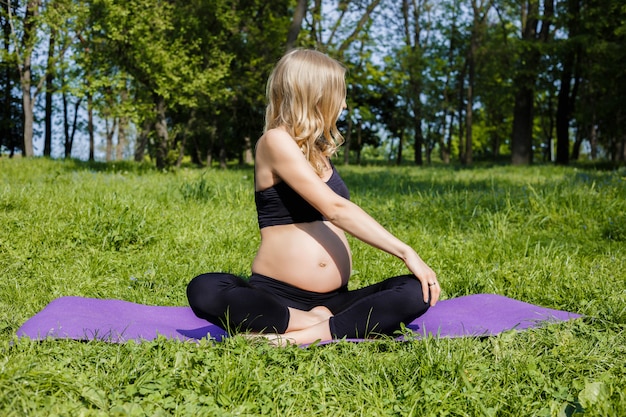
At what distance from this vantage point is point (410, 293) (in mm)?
2830

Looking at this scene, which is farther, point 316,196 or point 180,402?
point 316,196

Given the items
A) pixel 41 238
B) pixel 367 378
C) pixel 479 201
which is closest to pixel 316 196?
pixel 367 378

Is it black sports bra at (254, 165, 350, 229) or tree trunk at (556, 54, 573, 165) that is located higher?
tree trunk at (556, 54, 573, 165)

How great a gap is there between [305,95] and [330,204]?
0.61 m

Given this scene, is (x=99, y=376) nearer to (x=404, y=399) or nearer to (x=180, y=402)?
(x=180, y=402)

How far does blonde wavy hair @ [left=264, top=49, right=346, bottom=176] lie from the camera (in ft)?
9.73

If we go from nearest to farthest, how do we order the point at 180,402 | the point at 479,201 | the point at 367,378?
the point at 180,402 < the point at 367,378 < the point at 479,201

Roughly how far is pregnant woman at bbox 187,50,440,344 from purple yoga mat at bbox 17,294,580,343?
0.19 metres

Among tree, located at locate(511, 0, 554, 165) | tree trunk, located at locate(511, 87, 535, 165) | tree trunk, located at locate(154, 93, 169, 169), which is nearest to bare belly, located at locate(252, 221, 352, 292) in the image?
tree trunk, located at locate(154, 93, 169, 169)

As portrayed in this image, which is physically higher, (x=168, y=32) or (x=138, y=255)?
(x=168, y=32)

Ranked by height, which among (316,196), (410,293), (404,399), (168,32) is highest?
(168,32)

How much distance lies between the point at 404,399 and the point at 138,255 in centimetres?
309

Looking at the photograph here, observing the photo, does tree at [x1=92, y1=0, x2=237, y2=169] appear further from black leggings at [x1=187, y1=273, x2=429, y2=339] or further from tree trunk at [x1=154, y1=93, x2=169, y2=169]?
black leggings at [x1=187, y1=273, x2=429, y2=339]

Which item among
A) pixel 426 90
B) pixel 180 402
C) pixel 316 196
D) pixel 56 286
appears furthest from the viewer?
pixel 426 90
